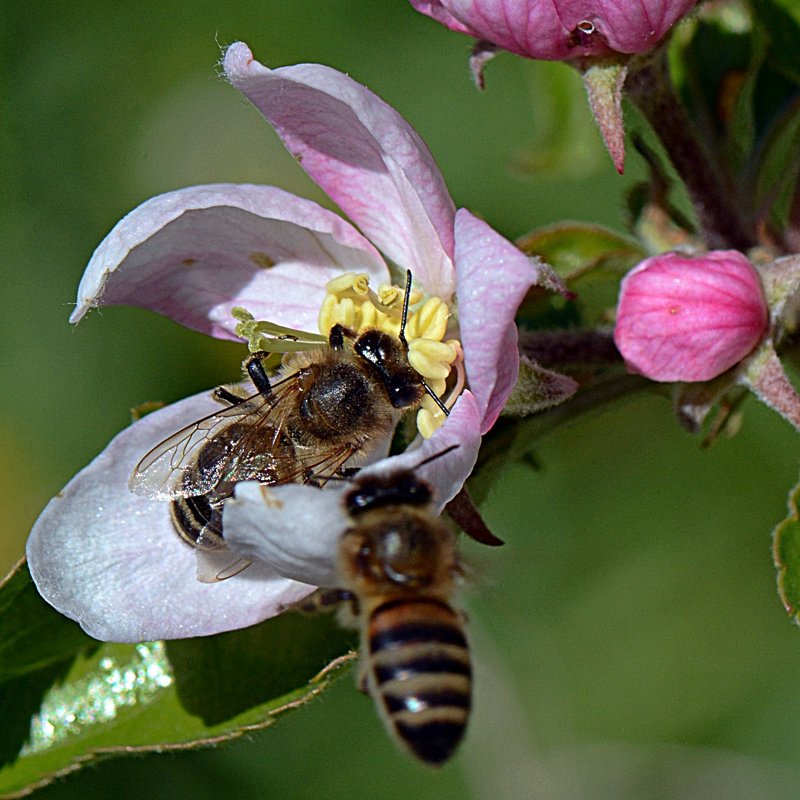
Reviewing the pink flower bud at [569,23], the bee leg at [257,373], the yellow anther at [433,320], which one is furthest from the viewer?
the yellow anther at [433,320]

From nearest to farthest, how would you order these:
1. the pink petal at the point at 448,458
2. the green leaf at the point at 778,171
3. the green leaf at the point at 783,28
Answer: the pink petal at the point at 448,458 → the green leaf at the point at 778,171 → the green leaf at the point at 783,28

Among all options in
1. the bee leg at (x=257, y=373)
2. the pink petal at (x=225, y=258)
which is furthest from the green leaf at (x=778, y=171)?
the bee leg at (x=257, y=373)

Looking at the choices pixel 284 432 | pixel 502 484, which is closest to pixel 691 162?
pixel 284 432

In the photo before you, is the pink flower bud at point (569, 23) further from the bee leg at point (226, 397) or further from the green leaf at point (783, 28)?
the bee leg at point (226, 397)

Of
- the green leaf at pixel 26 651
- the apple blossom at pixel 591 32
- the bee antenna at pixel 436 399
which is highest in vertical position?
the apple blossom at pixel 591 32

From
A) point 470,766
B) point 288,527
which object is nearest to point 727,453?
point 470,766

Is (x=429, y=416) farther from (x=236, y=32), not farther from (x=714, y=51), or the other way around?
(x=236, y=32)
